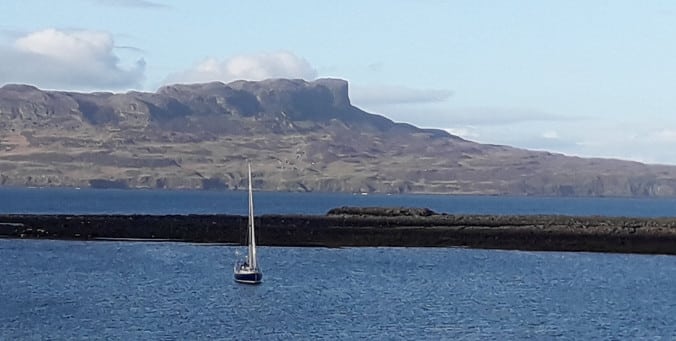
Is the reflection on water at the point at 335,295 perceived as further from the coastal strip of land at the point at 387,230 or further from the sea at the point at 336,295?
the coastal strip of land at the point at 387,230

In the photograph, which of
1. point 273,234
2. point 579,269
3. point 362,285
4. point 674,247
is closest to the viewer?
point 362,285

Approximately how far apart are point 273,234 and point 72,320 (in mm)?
46551

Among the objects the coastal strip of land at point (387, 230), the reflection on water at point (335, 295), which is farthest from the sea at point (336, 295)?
the coastal strip of land at point (387, 230)

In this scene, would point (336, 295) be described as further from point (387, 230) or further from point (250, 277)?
point (387, 230)

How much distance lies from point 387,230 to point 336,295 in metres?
39.0

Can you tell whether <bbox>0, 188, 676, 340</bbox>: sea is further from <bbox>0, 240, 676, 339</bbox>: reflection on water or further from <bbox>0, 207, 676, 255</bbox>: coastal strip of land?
<bbox>0, 207, 676, 255</bbox>: coastal strip of land

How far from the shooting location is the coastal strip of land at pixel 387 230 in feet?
286

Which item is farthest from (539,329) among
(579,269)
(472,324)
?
(579,269)

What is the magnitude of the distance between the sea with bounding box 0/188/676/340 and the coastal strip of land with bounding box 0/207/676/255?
588 centimetres

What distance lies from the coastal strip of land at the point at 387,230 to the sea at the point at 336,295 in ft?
19.3

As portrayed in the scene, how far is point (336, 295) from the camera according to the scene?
5538 centimetres

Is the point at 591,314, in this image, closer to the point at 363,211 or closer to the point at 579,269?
the point at 579,269

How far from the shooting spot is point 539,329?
149 ft

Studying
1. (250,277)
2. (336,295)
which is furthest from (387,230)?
(336,295)
